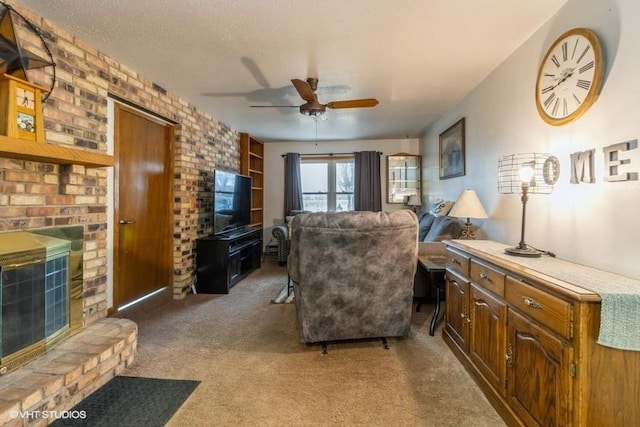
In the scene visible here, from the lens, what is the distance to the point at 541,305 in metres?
1.32

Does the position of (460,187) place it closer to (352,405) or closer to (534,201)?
(534,201)

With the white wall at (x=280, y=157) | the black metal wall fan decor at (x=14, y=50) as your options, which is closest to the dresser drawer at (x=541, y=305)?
the black metal wall fan decor at (x=14, y=50)

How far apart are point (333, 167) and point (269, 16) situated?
443cm

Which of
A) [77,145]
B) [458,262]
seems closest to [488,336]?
[458,262]

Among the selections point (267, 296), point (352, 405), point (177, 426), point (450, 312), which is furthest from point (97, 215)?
point (450, 312)

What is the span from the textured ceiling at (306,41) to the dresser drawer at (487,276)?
161 cm

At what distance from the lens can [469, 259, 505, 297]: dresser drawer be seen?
5.43 ft

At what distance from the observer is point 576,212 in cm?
179

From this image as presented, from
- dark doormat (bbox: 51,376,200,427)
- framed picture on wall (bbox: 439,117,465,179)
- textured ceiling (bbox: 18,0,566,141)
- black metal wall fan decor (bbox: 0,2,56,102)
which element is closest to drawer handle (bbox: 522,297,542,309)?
textured ceiling (bbox: 18,0,566,141)

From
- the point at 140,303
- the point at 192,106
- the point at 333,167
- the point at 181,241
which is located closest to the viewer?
the point at 140,303

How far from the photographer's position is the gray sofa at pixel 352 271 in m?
2.09

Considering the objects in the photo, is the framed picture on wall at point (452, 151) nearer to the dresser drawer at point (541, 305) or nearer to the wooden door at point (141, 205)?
the dresser drawer at point (541, 305)

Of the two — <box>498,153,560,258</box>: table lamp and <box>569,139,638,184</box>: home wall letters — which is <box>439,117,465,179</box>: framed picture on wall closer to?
<box>498,153,560,258</box>: table lamp

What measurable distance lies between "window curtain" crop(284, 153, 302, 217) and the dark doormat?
440cm
